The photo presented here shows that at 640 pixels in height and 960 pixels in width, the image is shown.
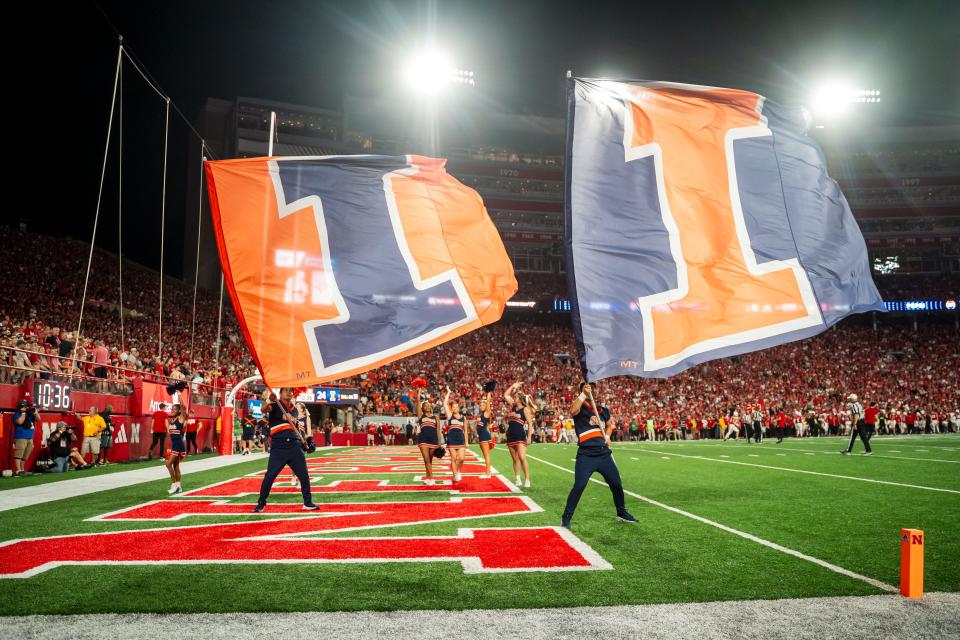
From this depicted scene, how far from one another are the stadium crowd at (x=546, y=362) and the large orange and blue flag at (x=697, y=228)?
22325 mm

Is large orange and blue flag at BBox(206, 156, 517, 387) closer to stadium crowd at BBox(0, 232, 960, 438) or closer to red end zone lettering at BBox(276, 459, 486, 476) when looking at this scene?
red end zone lettering at BBox(276, 459, 486, 476)

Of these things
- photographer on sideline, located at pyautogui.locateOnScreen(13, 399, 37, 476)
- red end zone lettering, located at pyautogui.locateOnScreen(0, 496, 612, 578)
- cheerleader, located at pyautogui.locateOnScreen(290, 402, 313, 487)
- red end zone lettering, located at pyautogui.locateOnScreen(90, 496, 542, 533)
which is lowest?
red end zone lettering, located at pyautogui.locateOnScreen(90, 496, 542, 533)

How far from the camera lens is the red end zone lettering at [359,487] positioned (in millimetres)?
12258

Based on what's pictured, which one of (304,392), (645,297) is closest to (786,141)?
(645,297)

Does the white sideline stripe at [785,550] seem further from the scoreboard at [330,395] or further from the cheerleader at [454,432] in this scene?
the scoreboard at [330,395]

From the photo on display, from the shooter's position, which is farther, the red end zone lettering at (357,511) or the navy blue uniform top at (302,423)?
the navy blue uniform top at (302,423)

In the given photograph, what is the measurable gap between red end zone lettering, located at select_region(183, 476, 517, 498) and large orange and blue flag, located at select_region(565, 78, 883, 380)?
5.98m

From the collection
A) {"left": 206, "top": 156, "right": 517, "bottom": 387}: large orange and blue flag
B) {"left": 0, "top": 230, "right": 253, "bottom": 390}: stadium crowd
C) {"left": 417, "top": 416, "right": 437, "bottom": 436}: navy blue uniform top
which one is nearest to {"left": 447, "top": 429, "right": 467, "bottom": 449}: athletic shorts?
{"left": 417, "top": 416, "right": 437, "bottom": 436}: navy blue uniform top

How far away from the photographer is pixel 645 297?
7293mm

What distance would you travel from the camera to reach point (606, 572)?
5.78 metres

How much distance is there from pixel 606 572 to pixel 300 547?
314 cm

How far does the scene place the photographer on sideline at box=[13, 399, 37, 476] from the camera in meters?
15.1

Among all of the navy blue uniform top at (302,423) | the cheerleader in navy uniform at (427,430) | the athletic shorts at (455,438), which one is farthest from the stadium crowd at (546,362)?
the navy blue uniform top at (302,423)

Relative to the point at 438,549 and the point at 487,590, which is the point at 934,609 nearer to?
the point at 487,590
